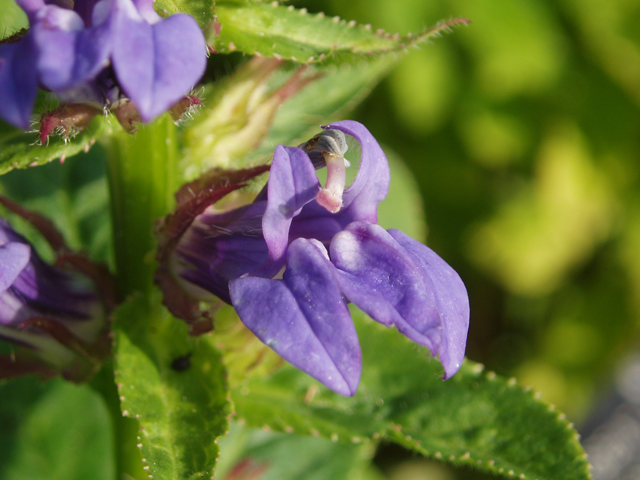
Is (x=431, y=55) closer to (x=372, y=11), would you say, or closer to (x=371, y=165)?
(x=372, y=11)

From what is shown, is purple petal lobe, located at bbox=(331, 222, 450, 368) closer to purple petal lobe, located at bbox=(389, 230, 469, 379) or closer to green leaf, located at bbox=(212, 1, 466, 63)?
purple petal lobe, located at bbox=(389, 230, 469, 379)

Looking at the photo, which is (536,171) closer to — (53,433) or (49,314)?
(53,433)

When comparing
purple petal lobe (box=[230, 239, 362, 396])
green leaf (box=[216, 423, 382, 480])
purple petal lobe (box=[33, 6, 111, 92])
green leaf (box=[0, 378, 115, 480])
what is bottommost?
green leaf (box=[0, 378, 115, 480])

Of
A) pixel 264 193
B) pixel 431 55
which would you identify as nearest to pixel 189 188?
pixel 264 193

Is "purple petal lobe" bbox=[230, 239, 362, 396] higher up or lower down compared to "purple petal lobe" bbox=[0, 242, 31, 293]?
higher up

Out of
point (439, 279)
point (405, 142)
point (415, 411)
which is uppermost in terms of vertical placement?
point (439, 279)

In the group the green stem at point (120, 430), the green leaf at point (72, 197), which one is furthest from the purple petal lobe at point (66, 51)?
the green leaf at point (72, 197)

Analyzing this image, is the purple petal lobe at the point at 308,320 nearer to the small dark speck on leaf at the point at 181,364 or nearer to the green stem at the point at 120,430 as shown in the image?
the small dark speck on leaf at the point at 181,364

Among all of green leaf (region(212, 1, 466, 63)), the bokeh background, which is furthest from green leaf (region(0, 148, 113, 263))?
the bokeh background
